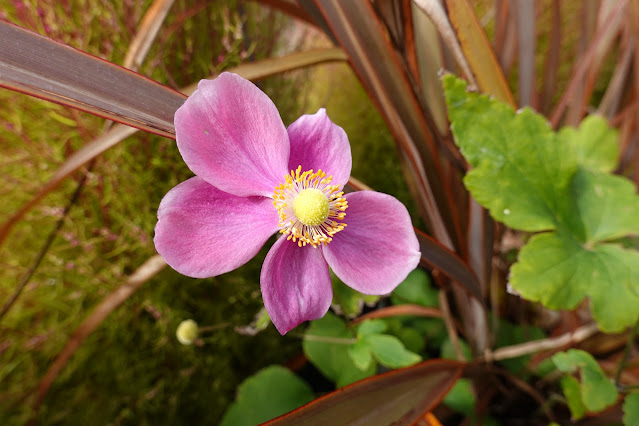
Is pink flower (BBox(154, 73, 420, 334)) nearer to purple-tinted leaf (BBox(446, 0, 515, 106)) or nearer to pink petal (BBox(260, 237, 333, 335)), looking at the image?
pink petal (BBox(260, 237, 333, 335))

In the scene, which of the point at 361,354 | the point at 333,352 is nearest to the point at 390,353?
the point at 361,354

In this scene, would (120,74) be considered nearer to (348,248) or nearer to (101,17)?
(348,248)

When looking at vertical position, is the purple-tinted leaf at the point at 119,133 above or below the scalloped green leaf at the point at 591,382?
above

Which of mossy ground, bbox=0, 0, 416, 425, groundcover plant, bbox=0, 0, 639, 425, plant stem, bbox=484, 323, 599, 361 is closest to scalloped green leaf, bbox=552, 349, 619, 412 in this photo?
groundcover plant, bbox=0, 0, 639, 425

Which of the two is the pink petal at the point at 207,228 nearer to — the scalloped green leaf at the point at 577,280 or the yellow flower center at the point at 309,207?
the yellow flower center at the point at 309,207

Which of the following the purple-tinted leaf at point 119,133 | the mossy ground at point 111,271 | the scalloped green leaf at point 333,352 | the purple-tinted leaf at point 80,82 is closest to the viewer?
the purple-tinted leaf at point 80,82

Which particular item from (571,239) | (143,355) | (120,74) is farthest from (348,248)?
(143,355)

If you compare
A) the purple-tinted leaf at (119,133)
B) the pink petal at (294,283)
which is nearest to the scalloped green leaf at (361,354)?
the pink petal at (294,283)

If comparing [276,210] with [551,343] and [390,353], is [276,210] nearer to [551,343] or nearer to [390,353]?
[390,353]
